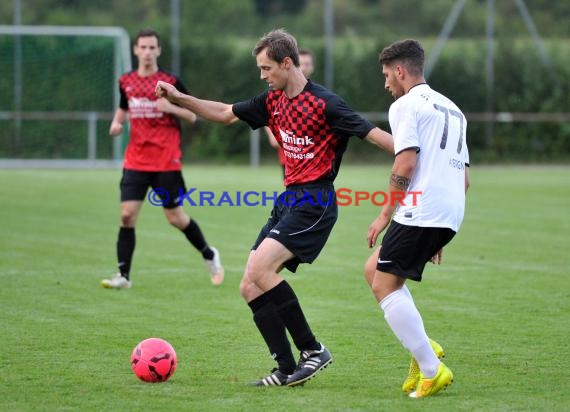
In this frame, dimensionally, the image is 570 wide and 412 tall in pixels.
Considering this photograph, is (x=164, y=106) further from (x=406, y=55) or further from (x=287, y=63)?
(x=406, y=55)

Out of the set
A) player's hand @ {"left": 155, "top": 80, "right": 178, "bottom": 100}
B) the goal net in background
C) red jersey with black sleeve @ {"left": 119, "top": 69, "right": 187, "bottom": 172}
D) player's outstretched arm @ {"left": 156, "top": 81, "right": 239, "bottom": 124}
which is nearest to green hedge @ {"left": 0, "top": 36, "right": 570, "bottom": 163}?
the goal net in background

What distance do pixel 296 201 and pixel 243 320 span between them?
235cm

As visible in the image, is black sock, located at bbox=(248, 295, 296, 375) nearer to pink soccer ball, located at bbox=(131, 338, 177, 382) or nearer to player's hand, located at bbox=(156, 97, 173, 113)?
pink soccer ball, located at bbox=(131, 338, 177, 382)

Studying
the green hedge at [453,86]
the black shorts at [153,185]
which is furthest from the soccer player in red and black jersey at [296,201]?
the green hedge at [453,86]

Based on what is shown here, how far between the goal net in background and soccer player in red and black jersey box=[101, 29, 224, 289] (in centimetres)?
1834

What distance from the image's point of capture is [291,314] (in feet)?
20.4

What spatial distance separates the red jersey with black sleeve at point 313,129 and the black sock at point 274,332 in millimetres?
748

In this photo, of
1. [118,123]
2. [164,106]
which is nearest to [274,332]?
[164,106]

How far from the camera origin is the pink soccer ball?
6145mm

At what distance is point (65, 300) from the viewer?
923 centimetres

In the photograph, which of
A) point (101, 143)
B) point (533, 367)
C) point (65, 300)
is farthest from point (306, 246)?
point (101, 143)

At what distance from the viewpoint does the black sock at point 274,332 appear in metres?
6.20

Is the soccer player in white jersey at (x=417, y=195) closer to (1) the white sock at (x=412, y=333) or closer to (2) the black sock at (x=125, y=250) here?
(1) the white sock at (x=412, y=333)

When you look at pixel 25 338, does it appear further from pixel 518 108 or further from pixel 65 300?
pixel 518 108
